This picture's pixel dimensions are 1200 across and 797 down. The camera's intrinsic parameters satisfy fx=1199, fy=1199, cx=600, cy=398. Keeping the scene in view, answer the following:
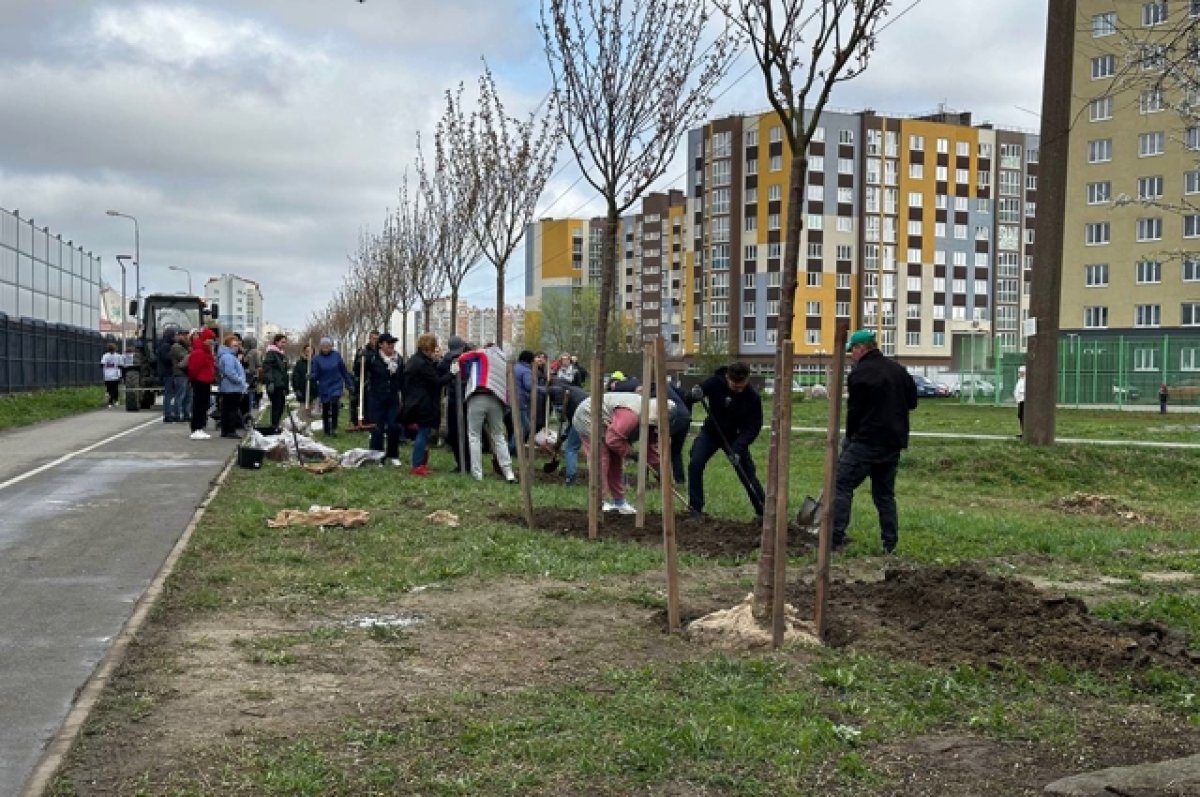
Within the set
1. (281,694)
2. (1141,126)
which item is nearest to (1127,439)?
(281,694)

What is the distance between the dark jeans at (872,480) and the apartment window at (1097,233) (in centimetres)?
6024

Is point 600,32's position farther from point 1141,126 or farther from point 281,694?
point 1141,126

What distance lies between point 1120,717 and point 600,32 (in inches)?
397

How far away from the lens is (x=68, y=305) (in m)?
52.9

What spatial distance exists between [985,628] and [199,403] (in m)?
16.5

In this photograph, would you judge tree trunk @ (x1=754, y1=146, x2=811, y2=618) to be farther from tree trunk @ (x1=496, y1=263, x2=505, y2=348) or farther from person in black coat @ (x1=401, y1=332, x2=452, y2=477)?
tree trunk @ (x1=496, y1=263, x2=505, y2=348)

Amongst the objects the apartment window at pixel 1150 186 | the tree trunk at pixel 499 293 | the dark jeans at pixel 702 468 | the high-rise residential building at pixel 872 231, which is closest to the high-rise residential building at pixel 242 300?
the high-rise residential building at pixel 872 231

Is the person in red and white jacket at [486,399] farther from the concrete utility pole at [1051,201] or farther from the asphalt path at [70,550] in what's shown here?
the concrete utility pole at [1051,201]

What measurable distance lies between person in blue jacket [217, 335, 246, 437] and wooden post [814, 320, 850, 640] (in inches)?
576

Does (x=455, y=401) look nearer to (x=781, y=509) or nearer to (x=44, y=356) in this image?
(x=781, y=509)

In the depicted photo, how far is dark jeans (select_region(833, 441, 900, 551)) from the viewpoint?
10102mm

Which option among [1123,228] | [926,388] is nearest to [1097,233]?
[1123,228]

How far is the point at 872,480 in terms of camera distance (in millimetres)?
10133

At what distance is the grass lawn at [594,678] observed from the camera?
4434 mm
